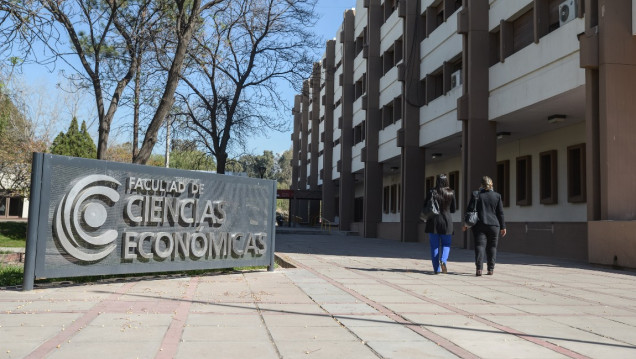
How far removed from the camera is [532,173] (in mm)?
21797

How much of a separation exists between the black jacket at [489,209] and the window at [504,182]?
12828 mm

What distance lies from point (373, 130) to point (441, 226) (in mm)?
23416

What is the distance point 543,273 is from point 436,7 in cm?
1731

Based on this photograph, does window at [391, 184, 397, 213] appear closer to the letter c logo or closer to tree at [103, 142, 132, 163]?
tree at [103, 142, 132, 163]

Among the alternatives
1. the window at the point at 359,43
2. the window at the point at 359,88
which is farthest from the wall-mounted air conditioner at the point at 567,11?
the window at the point at 359,43

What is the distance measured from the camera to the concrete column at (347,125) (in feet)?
134

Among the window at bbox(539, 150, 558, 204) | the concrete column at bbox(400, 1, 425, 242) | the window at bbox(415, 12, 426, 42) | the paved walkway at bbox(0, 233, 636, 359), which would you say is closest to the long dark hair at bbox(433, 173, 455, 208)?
the paved walkway at bbox(0, 233, 636, 359)

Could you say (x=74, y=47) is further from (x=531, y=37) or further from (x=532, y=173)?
(x=532, y=173)

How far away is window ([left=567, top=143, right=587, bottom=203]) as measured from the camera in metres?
18.5

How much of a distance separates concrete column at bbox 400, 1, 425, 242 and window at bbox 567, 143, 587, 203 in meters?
8.65

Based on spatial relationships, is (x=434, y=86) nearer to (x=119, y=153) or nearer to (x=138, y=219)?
(x=138, y=219)

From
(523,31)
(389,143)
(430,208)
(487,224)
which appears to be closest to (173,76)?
(430,208)

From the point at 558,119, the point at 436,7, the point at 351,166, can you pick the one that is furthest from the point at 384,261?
the point at 351,166

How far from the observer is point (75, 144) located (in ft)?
148
